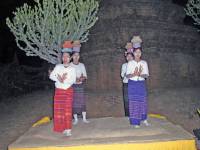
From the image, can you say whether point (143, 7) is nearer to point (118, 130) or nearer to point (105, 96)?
point (105, 96)

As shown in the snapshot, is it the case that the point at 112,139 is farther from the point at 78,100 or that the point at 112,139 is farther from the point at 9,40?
the point at 9,40

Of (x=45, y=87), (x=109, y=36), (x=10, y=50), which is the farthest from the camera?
(x=10, y=50)

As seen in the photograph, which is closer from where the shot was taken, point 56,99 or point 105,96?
point 56,99

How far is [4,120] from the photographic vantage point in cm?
993

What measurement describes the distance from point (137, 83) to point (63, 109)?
1512mm

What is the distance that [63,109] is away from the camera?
6.02m

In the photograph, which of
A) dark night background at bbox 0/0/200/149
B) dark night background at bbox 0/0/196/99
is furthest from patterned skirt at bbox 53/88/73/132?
dark night background at bbox 0/0/196/99

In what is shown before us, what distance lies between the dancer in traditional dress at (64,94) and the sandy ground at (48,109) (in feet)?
7.36

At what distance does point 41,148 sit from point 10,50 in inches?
587

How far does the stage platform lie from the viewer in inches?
197

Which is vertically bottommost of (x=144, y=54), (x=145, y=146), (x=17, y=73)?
(x=145, y=146)

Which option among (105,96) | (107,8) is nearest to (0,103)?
(105,96)

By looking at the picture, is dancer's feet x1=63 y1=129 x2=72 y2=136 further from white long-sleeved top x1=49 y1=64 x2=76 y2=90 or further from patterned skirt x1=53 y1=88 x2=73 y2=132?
white long-sleeved top x1=49 y1=64 x2=76 y2=90

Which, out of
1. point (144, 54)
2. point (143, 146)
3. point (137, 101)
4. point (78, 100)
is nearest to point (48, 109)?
point (78, 100)
